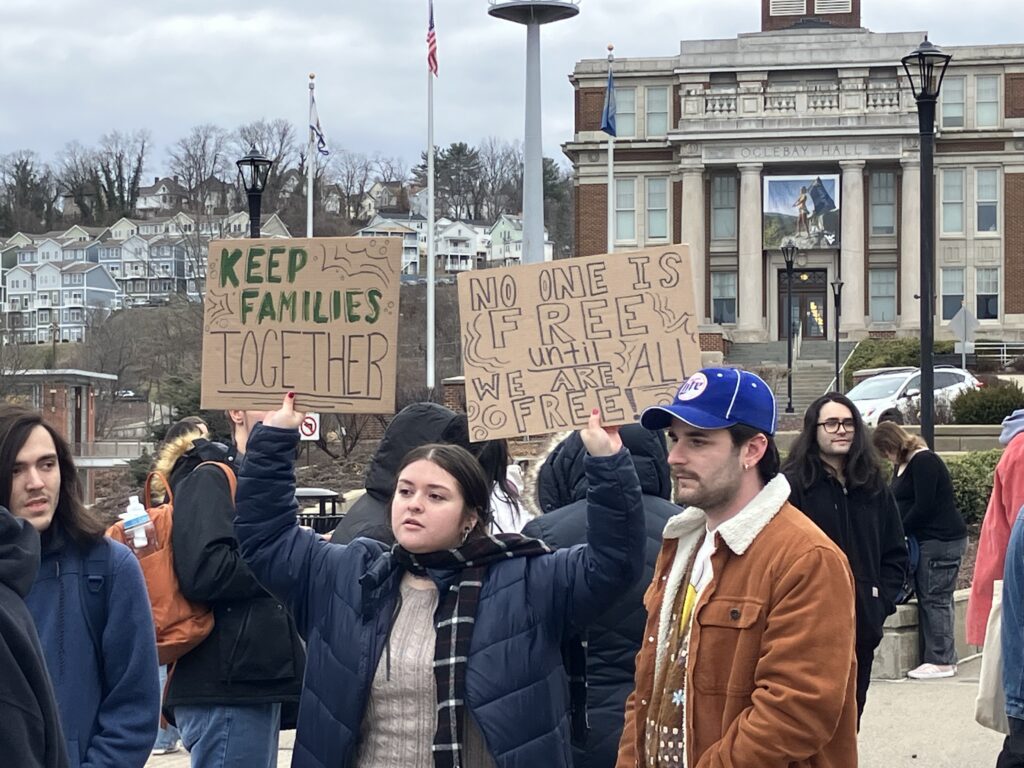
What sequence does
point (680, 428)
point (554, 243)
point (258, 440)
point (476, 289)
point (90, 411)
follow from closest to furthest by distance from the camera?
point (680, 428) < point (258, 440) < point (476, 289) < point (90, 411) < point (554, 243)

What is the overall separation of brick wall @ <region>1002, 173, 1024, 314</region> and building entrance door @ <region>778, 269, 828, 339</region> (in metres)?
7.02

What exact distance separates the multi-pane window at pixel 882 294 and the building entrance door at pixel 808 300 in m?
1.76

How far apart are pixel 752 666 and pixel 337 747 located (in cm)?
109

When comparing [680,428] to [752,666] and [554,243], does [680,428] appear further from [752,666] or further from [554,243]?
[554,243]

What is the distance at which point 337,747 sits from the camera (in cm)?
406

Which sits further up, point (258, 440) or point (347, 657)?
point (258, 440)

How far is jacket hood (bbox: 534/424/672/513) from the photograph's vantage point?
515 centimetres

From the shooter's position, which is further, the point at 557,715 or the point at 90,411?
the point at 90,411

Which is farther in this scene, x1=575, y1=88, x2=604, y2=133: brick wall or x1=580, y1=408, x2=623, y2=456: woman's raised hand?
x1=575, y1=88, x2=604, y2=133: brick wall

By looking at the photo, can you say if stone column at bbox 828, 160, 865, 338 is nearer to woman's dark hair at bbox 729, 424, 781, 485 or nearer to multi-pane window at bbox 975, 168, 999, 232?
multi-pane window at bbox 975, 168, 999, 232

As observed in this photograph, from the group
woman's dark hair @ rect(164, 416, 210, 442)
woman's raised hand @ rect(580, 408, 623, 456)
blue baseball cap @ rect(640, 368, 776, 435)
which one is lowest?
woman's dark hair @ rect(164, 416, 210, 442)

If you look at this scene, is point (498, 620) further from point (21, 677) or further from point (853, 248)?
point (853, 248)

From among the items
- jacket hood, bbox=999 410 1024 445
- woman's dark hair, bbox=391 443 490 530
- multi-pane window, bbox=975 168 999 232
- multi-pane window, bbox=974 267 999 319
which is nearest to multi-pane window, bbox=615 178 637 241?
multi-pane window, bbox=975 168 999 232

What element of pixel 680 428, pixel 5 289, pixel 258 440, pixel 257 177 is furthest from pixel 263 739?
pixel 5 289
